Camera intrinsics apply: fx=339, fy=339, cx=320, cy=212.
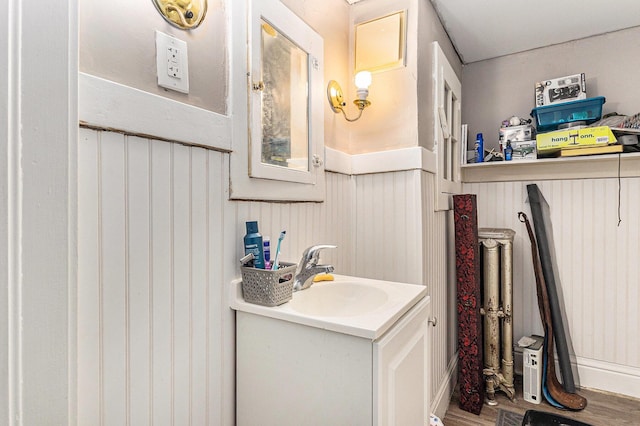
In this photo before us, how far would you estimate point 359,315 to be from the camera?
0.99 metres

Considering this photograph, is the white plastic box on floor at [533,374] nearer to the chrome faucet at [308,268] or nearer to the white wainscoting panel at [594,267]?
the white wainscoting panel at [594,267]

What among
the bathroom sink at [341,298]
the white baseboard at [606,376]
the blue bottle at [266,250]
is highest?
the blue bottle at [266,250]

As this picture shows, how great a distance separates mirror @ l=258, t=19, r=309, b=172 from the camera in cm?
121

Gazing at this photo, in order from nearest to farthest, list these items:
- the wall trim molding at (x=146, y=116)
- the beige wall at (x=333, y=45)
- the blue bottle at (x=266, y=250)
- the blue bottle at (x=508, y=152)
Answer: the wall trim molding at (x=146, y=116), the blue bottle at (x=266, y=250), the beige wall at (x=333, y=45), the blue bottle at (x=508, y=152)

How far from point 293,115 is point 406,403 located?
108cm

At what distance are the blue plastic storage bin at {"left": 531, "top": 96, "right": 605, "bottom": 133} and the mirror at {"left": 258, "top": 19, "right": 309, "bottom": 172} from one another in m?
1.64

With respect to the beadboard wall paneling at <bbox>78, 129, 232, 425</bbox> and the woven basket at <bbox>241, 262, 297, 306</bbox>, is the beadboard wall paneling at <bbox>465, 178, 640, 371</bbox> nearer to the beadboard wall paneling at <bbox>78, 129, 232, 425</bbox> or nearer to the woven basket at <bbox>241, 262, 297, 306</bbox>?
the woven basket at <bbox>241, 262, 297, 306</bbox>

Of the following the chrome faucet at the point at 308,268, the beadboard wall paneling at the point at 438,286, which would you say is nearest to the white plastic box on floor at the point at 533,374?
the beadboard wall paneling at the point at 438,286

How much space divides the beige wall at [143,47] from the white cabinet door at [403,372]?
0.83 metres

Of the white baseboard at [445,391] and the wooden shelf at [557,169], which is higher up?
the wooden shelf at [557,169]

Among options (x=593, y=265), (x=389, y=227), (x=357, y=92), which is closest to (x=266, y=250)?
(x=389, y=227)

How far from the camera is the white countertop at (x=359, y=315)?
83cm

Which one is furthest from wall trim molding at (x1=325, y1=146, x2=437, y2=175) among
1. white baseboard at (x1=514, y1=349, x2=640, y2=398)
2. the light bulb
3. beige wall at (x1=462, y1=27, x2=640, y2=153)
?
white baseboard at (x1=514, y1=349, x2=640, y2=398)

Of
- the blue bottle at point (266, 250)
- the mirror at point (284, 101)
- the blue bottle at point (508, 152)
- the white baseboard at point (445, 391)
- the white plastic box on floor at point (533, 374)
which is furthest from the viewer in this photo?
the blue bottle at point (508, 152)
